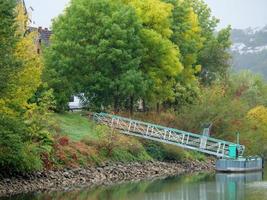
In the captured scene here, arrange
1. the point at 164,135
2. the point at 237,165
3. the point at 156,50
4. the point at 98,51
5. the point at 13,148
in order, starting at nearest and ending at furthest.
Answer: the point at 13,148
the point at 237,165
the point at 164,135
the point at 98,51
the point at 156,50

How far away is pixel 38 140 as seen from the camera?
167 feet

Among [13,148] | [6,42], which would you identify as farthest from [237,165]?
[6,42]

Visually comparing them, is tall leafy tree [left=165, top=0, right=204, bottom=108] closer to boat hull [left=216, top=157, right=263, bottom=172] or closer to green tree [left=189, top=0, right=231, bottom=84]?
green tree [left=189, top=0, right=231, bottom=84]

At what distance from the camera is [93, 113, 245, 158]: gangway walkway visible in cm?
6894

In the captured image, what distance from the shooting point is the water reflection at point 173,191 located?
43.3 metres

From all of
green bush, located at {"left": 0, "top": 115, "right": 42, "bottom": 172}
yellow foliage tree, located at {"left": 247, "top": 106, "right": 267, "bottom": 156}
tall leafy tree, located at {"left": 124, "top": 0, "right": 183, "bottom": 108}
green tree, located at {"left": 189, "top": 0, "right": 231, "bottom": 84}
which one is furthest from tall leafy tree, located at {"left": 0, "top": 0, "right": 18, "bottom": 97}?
green tree, located at {"left": 189, "top": 0, "right": 231, "bottom": 84}

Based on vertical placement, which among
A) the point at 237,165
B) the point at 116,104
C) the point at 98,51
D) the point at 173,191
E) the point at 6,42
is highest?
the point at 98,51

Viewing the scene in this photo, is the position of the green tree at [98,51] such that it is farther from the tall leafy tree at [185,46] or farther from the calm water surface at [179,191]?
the calm water surface at [179,191]

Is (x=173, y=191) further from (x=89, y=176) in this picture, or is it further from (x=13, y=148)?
(x=13, y=148)

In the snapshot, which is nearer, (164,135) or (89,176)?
(89,176)

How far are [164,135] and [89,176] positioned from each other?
695 inches

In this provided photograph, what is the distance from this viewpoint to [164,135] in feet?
227

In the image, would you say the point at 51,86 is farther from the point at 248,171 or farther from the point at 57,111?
the point at 248,171

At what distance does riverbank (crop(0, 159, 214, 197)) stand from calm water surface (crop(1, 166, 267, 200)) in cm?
191
